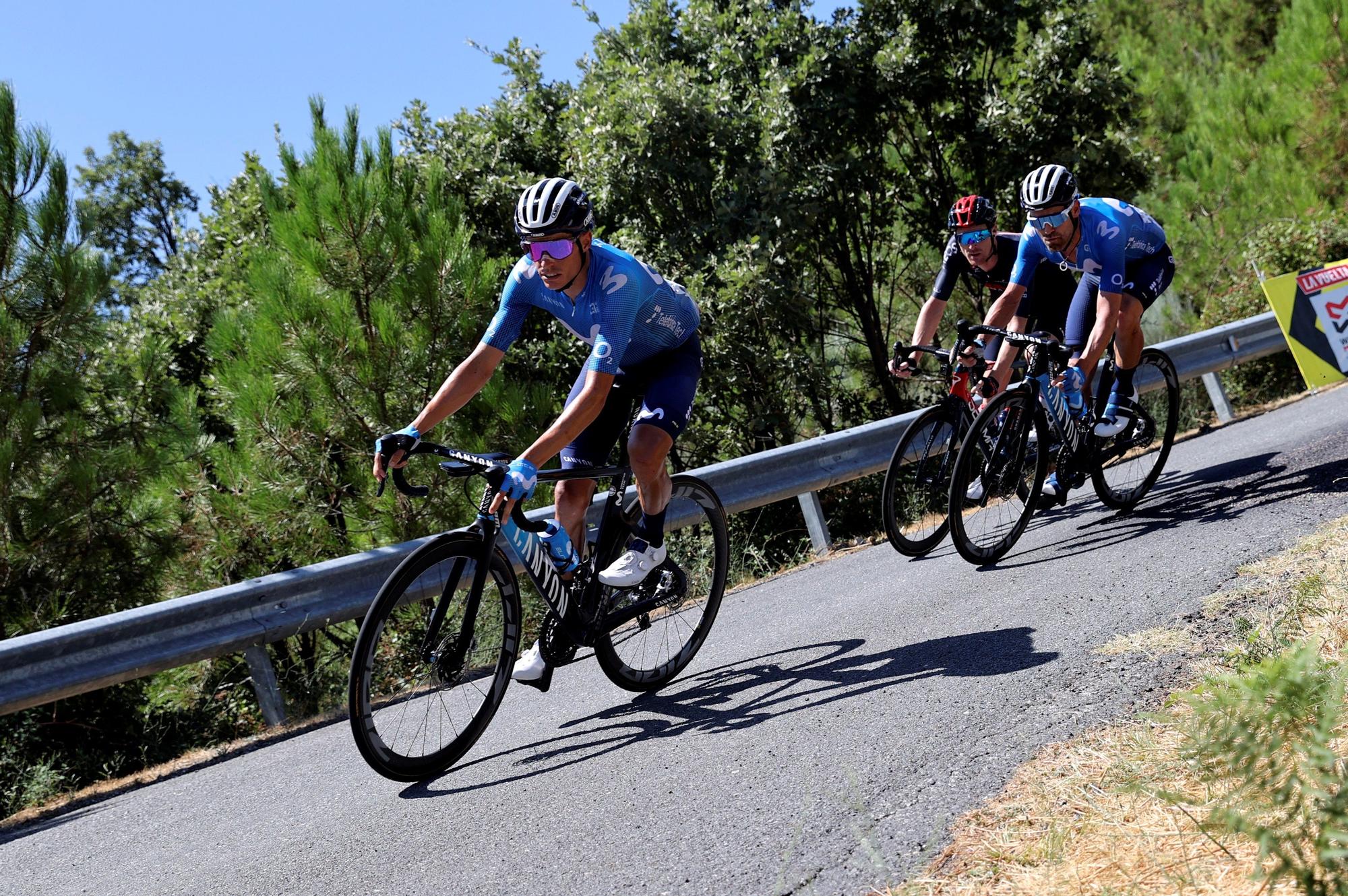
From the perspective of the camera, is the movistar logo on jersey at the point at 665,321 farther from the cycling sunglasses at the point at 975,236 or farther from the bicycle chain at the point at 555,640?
the cycling sunglasses at the point at 975,236

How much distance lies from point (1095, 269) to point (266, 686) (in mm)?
5331

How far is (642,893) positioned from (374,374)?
589cm

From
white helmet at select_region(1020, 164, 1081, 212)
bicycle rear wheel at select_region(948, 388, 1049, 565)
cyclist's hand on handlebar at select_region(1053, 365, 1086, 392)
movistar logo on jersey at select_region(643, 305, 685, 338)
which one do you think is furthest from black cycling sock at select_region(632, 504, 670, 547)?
white helmet at select_region(1020, 164, 1081, 212)

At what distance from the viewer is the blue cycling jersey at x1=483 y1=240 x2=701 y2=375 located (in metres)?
4.95

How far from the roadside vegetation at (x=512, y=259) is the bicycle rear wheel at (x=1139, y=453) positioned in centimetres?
256

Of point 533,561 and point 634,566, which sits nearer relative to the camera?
point 533,561

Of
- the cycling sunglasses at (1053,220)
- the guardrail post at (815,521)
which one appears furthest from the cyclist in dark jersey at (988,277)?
the guardrail post at (815,521)

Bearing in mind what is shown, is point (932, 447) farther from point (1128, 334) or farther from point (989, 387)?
point (1128, 334)

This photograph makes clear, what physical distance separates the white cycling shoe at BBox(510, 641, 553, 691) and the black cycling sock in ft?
2.44

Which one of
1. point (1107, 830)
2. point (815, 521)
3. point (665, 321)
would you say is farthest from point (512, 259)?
point (1107, 830)

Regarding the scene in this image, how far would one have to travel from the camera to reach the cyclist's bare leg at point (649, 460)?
16.9 ft

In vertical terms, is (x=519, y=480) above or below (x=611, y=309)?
below

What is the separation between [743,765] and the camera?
3.96 m

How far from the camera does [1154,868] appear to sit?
8.46 feet
